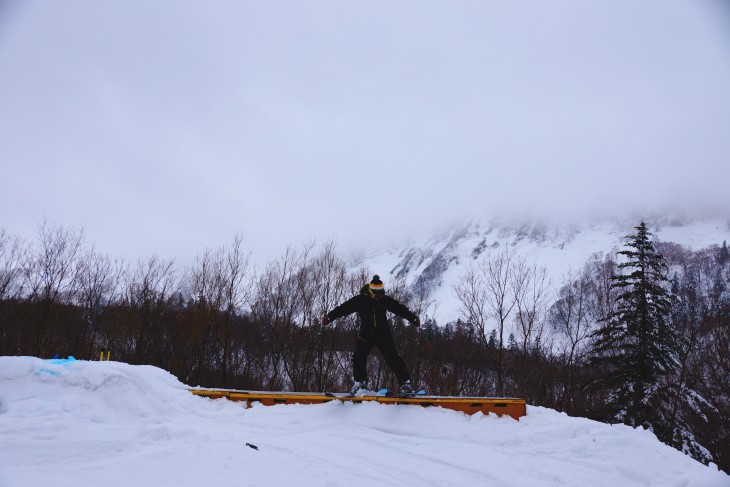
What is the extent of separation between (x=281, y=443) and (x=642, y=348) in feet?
60.7

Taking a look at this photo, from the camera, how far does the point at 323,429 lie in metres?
5.30

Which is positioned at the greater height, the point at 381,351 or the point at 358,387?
the point at 381,351

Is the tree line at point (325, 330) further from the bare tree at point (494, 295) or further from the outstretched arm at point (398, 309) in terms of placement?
the outstretched arm at point (398, 309)

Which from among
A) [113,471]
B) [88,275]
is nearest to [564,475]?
[113,471]

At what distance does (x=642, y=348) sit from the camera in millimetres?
16969

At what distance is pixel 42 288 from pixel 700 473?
2718 centimetres

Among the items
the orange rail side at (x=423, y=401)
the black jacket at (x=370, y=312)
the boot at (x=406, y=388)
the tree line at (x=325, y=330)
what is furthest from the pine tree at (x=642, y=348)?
the black jacket at (x=370, y=312)

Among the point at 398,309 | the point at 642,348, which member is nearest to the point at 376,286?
the point at 398,309

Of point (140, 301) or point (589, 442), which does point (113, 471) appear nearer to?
point (589, 442)

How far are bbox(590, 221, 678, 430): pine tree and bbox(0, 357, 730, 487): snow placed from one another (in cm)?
1446

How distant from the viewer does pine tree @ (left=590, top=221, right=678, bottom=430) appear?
1625cm

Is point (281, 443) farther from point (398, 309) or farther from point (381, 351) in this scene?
point (398, 309)

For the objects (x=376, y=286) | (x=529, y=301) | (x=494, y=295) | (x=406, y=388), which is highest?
(x=494, y=295)

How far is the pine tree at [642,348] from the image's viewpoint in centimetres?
1625
